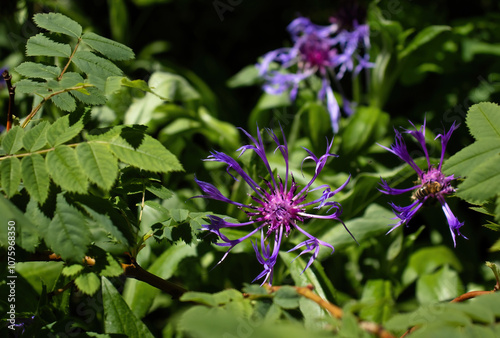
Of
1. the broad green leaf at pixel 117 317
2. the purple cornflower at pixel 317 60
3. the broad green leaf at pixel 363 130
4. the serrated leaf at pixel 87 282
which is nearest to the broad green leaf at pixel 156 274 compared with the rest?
the broad green leaf at pixel 117 317

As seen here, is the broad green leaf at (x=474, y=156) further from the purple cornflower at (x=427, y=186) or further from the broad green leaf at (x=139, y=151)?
the broad green leaf at (x=139, y=151)

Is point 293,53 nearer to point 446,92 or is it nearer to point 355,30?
point 355,30

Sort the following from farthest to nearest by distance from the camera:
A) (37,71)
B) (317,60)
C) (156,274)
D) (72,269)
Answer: (317,60), (156,274), (37,71), (72,269)

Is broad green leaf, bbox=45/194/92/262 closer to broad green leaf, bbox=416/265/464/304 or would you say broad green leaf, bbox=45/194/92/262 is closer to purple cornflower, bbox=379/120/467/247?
purple cornflower, bbox=379/120/467/247

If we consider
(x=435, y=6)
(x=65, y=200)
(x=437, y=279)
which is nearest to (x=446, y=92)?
(x=435, y=6)

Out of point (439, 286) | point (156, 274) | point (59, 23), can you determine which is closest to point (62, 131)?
point (59, 23)

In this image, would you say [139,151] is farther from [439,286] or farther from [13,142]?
[439,286]

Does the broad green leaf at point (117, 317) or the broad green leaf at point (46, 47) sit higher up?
the broad green leaf at point (46, 47)
